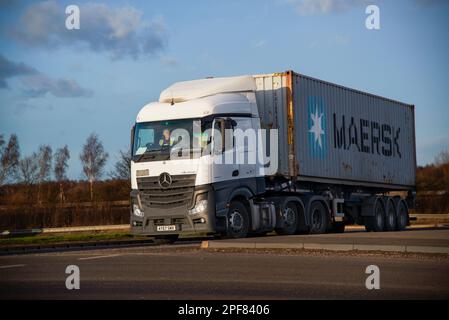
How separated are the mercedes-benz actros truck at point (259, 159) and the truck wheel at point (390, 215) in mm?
→ 47

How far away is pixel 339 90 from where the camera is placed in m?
25.6

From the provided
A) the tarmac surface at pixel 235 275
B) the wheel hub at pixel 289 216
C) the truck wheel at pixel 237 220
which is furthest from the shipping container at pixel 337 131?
the tarmac surface at pixel 235 275

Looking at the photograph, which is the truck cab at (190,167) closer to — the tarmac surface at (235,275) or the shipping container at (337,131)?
the shipping container at (337,131)

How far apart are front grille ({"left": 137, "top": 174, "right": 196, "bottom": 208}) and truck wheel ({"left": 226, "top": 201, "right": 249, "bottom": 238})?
1458 millimetres

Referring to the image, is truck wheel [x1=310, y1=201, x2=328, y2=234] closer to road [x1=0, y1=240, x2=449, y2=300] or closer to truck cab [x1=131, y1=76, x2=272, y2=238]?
truck cab [x1=131, y1=76, x2=272, y2=238]

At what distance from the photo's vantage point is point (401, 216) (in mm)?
29672

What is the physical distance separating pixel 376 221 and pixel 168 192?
1060cm

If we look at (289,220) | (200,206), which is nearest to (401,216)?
(289,220)

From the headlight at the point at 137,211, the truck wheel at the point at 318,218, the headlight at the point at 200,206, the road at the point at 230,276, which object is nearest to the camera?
the road at the point at 230,276

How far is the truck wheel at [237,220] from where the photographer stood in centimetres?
2003
